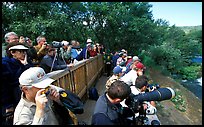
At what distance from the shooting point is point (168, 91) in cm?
247

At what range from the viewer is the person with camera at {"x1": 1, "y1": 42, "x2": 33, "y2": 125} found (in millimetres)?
2519

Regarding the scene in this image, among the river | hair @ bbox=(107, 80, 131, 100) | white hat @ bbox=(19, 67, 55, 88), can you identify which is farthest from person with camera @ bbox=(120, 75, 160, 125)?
the river

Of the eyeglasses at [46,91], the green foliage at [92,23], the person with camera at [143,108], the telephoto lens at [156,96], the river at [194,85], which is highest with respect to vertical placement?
the green foliage at [92,23]

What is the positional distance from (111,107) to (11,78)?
131 centimetres

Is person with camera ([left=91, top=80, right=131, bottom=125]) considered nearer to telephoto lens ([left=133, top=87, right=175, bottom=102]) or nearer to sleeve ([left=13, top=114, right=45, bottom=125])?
telephoto lens ([left=133, top=87, right=175, bottom=102])

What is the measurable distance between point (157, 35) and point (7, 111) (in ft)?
55.8

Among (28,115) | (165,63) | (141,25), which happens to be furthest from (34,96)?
(165,63)

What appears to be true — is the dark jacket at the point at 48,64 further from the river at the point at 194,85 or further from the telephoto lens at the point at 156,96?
the river at the point at 194,85

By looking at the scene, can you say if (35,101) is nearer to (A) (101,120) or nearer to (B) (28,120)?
(B) (28,120)

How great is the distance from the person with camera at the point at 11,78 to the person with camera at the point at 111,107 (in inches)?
39.2

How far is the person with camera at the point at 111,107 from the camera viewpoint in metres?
2.14

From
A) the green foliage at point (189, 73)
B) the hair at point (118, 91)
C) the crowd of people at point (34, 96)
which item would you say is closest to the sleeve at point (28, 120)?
the crowd of people at point (34, 96)

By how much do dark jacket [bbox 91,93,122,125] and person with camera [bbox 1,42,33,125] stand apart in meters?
0.98

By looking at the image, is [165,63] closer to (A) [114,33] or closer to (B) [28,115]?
(A) [114,33]
